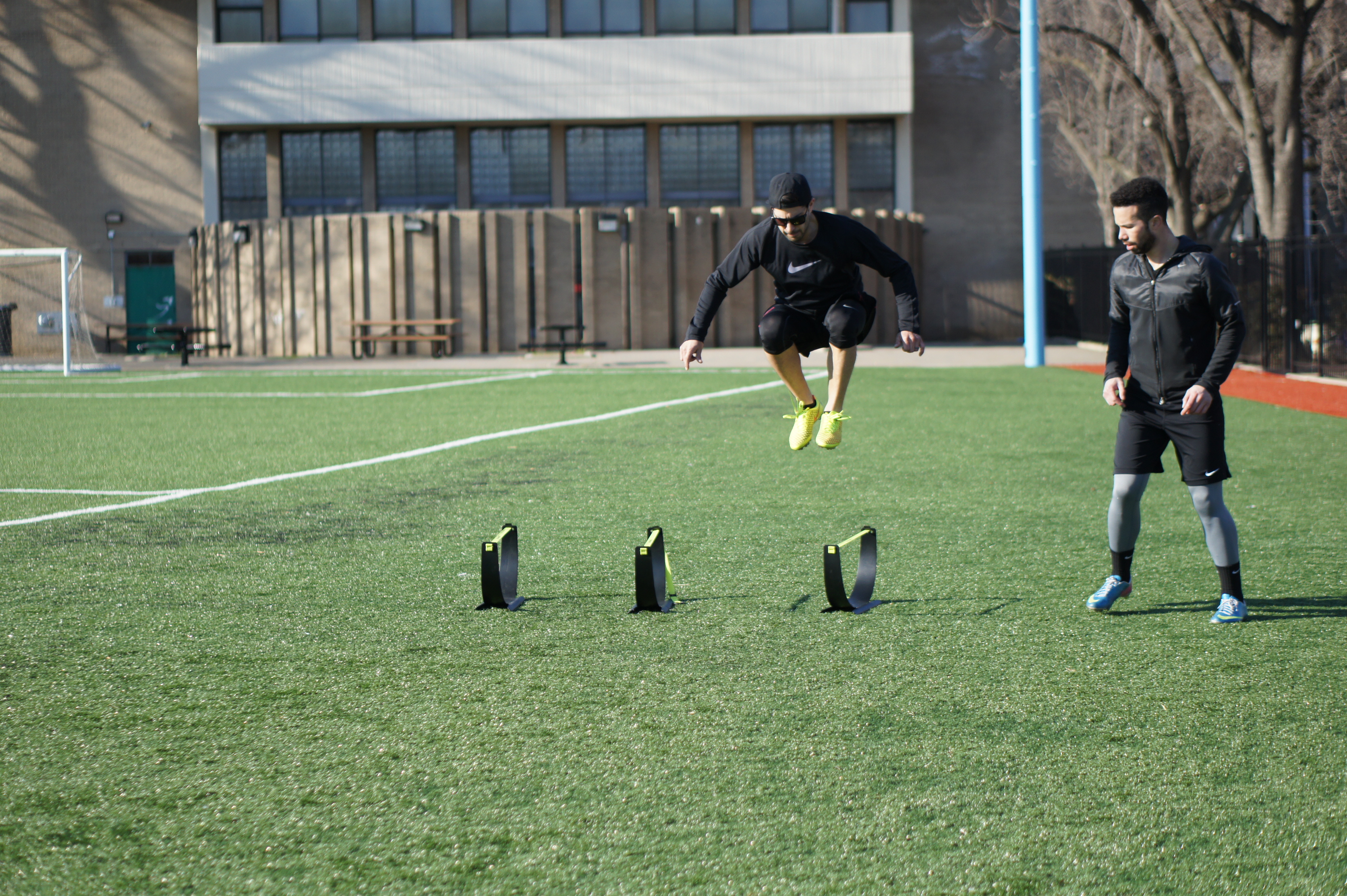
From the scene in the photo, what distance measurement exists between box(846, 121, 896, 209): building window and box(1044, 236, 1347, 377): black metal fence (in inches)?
523

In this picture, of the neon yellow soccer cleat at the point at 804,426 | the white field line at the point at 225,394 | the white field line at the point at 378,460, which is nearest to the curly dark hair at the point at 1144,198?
the neon yellow soccer cleat at the point at 804,426

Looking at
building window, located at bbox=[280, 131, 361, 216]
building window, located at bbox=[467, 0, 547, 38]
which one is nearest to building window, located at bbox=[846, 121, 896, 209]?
building window, located at bbox=[467, 0, 547, 38]

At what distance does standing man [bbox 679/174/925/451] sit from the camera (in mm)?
7414

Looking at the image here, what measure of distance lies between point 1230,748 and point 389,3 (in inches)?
1478

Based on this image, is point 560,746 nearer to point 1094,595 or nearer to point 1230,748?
point 1230,748

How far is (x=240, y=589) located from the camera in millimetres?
7176

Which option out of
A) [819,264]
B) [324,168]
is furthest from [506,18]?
[819,264]

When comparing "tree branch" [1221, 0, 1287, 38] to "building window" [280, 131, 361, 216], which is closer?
"tree branch" [1221, 0, 1287, 38]

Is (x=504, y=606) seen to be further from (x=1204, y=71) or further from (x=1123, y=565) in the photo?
(x=1204, y=71)

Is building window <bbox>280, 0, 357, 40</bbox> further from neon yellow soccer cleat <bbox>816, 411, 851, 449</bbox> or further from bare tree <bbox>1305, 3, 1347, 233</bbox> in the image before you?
neon yellow soccer cleat <bbox>816, 411, 851, 449</bbox>

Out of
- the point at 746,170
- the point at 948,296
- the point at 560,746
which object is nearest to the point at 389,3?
the point at 746,170

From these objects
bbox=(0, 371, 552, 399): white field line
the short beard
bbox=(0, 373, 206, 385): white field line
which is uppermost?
the short beard

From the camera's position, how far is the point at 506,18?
3819 cm

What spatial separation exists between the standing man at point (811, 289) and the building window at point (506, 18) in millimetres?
32434
